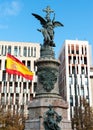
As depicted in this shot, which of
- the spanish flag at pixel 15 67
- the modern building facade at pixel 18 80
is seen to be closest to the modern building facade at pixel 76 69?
the modern building facade at pixel 18 80

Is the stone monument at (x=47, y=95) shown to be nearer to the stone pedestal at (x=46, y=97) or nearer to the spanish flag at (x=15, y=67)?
the stone pedestal at (x=46, y=97)

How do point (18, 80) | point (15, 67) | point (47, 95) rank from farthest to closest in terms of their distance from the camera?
point (18, 80), point (15, 67), point (47, 95)

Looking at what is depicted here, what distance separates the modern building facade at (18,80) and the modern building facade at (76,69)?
36.3 ft

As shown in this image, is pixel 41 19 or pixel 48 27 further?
pixel 41 19

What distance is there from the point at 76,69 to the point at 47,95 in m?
77.4

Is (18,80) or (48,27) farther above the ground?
(18,80)

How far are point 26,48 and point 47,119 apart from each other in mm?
76316

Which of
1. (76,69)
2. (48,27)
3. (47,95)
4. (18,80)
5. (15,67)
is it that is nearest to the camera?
(47,95)

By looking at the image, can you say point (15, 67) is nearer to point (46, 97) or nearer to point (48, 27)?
point (48, 27)

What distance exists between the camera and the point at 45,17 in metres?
26.7

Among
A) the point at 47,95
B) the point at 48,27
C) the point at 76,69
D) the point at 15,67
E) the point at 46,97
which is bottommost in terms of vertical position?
the point at 46,97

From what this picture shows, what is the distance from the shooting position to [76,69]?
101 m

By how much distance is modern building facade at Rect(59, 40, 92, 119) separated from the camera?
97.9m

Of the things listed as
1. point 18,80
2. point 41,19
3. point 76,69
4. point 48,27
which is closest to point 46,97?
point 48,27
